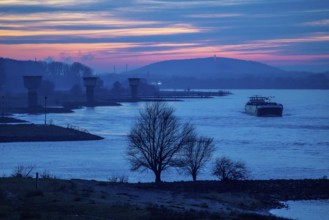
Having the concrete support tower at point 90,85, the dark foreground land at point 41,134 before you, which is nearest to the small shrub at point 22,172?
the dark foreground land at point 41,134

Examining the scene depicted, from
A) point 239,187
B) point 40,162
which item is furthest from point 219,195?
point 40,162

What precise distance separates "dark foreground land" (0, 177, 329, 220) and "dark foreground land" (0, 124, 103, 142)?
26015mm

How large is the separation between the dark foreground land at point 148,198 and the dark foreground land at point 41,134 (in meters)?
26.0

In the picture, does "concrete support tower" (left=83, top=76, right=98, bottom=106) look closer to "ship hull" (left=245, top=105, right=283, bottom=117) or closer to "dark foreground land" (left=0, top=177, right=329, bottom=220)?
"ship hull" (left=245, top=105, right=283, bottom=117)

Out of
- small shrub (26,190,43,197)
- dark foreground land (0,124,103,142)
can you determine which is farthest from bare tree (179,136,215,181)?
dark foreground land (0,124,103,142)

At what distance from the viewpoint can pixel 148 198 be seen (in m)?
21.1

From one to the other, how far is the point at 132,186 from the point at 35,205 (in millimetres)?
8812

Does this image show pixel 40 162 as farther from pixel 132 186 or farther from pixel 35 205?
pixel 35 205

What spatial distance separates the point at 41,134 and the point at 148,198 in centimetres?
3306

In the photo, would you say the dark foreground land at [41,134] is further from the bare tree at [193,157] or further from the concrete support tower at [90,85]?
the concrete support tower at [90,85]

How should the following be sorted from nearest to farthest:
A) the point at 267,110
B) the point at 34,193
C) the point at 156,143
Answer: the point at 34,193 < the point at 156,143 < the point at 267,110

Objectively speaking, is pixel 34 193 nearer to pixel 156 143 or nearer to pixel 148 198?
pixel 148 198

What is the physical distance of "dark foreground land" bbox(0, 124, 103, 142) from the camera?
167 ft

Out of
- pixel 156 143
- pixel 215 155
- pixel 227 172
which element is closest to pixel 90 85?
pixel 215 155
